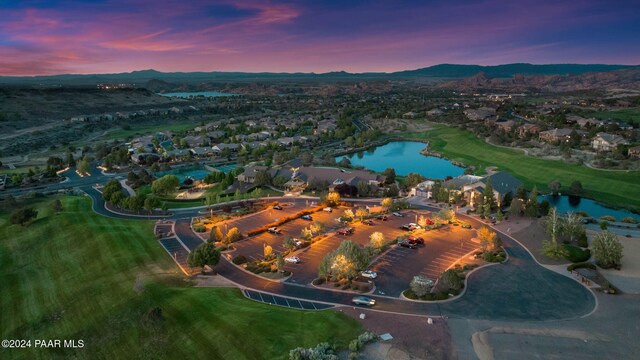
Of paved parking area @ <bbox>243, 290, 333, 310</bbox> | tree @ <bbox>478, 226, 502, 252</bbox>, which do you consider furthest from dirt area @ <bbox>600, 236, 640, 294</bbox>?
paved parking area @ <bbox>243, 290, 333, 310</bbox>

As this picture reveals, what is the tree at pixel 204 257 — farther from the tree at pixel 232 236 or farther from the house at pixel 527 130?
the house at pixel 527 130

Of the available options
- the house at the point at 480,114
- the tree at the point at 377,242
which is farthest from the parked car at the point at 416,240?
the house at the point at 480,114

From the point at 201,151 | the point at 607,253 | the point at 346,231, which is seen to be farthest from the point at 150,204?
the point at 607,253

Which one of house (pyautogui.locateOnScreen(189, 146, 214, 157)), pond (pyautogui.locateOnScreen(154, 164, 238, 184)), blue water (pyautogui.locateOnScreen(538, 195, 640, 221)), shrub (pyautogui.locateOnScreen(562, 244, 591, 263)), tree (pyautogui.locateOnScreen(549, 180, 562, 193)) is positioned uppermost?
shrub (pyautogui.locateOnScreen(562, 244, 591, 263))

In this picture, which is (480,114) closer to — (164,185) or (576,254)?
(576,254)

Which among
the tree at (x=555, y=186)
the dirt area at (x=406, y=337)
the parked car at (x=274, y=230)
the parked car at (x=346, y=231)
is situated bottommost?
the tree at (x=555, y=186)

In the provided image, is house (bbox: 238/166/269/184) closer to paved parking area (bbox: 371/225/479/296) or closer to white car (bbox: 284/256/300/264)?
white car (bbox: 284/256/300/264)
